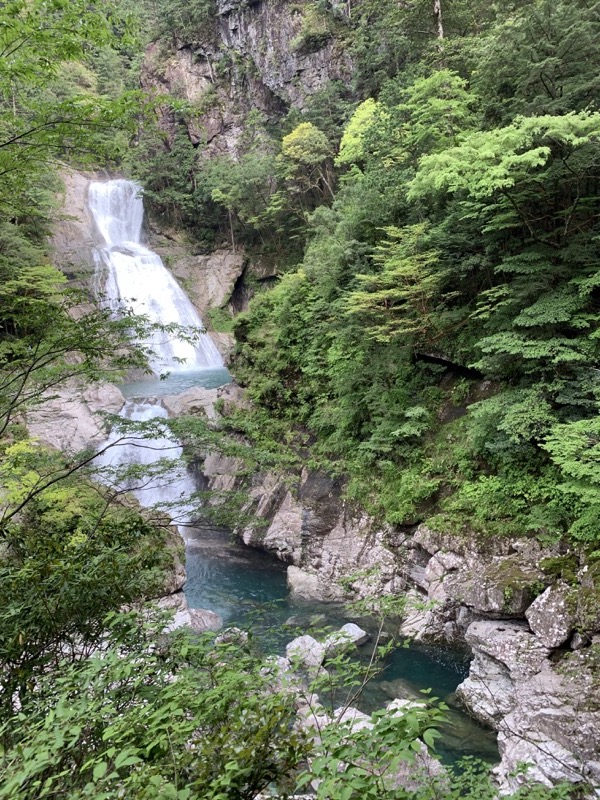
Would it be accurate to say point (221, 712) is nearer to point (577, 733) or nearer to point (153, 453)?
point (577, 733)

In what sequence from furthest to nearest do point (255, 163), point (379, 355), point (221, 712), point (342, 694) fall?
point (255, 163)
point (379, 355)
point (342, 694)
point (221, 712)

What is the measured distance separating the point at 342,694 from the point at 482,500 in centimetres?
404

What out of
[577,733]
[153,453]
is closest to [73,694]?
[577,733]

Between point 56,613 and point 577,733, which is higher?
point 56,613

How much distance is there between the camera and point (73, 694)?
2.73 m

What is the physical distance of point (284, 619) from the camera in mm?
9102

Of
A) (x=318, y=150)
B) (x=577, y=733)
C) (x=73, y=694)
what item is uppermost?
(x=318, y=150)

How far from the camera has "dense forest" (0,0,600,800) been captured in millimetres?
2279

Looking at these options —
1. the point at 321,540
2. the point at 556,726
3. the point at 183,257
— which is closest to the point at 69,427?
the point at 321,540

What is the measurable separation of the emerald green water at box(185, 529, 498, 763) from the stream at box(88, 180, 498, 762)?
0.05 ft

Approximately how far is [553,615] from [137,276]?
25.5m

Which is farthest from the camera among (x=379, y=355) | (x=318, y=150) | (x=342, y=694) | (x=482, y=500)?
(x=318, y=150)

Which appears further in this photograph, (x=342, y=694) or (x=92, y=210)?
(x=92, y=210)

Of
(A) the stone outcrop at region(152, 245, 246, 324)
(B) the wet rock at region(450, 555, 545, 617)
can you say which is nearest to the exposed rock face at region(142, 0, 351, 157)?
(A) the stone outcrop at region(152, 245, 246, 324)
